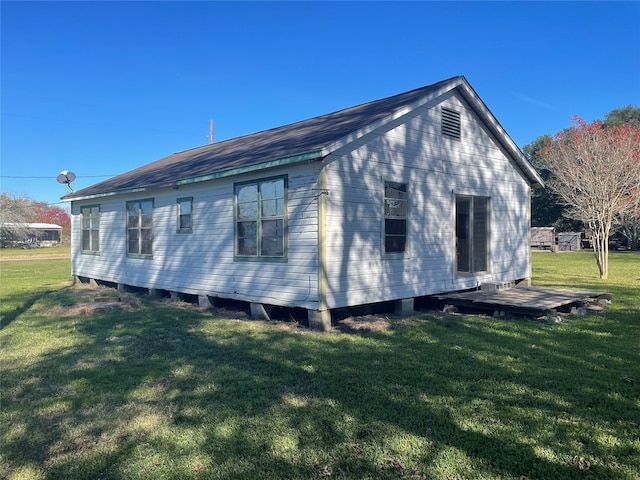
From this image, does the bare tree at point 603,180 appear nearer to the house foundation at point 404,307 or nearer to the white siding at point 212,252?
the house foundation at point 404,307

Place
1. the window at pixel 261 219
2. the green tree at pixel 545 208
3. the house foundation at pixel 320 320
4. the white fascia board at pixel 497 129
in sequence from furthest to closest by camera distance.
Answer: the green tree at pixel 545 208
the white fascia board at pixel 497 129
the window at pixel 261 219
the house foundation at pixel 320 320

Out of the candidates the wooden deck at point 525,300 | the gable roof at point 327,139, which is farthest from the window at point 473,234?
the gable roof at point 327,139

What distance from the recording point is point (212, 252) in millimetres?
10391

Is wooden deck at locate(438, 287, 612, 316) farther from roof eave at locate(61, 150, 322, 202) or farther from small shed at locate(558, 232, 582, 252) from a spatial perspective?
small shed at locate(558, 232, 582, 252)

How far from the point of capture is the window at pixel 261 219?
882 centimetres

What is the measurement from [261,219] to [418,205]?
124 inches

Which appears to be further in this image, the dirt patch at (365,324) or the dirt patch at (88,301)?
the dirt patch at (88,301)

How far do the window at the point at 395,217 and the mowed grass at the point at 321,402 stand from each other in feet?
5.77

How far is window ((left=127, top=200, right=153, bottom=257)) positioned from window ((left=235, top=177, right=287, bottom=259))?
4100 mm

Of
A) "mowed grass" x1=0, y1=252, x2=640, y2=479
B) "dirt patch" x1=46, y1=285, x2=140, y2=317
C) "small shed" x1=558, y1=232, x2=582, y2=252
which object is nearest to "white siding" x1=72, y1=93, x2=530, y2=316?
"dirt patch" x1=46, y1=285, x2=140, y2=317

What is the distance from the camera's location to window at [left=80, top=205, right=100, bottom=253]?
1521cm

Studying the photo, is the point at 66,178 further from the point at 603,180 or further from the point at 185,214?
the point at 603,180

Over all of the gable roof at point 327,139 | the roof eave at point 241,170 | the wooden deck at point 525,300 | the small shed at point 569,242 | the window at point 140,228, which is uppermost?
the gable roof at point 327,139

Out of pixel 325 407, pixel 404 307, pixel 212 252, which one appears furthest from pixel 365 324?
pixel 325 407
